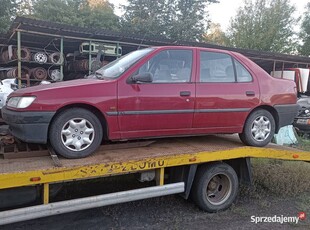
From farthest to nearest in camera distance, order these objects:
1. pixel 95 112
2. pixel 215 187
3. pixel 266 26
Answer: pixel 266 26, pixel 215 187, pixel 95 112

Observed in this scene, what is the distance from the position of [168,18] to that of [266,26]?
8.38 metres

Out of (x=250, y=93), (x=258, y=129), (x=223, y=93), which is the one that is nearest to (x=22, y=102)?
(x=223, y=93)

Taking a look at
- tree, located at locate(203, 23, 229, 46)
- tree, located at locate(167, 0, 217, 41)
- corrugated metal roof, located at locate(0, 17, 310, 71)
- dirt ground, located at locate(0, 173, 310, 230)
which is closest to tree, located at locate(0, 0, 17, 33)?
corrugated metal roof, located at locate(0, 17, 310, 71)

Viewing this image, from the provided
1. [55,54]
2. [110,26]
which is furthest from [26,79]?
[110,26]

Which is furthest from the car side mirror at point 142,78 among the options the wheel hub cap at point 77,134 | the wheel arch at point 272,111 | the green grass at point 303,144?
the green grass at point 303,144

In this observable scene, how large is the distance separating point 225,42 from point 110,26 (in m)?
10.5

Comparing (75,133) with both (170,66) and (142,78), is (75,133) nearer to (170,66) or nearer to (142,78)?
(142,78)

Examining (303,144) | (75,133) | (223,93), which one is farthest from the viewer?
(303,144)

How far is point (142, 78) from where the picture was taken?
12.6ft

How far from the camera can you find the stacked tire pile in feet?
36.9

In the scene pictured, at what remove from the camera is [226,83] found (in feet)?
14.8

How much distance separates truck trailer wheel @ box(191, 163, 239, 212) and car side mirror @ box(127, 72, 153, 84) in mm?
1515

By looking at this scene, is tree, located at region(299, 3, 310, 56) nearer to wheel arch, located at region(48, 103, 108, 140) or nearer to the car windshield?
the car windshield

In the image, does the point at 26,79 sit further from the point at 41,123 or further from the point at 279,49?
the point at 279,49
